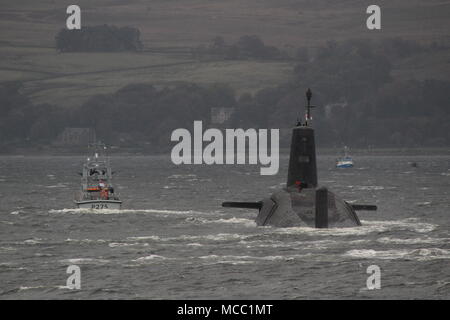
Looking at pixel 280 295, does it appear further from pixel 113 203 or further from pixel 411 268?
pixel 113 203

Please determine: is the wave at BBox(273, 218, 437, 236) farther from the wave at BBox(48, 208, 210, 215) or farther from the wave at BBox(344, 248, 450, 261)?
the wave at BBox(48, 208, 210, 215)

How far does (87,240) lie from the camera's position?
2670 inches

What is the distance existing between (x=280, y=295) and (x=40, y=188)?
101m

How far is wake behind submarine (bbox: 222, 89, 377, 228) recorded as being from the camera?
2630 inches

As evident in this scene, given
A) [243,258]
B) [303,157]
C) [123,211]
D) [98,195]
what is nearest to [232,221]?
[303,157]

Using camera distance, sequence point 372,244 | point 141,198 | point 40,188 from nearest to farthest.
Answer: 1. point 372,244
2. point 141,198
3. point 40,188

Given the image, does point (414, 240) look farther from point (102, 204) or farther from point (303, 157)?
point (102, 204)

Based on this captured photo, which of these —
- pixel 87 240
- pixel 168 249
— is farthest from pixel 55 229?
pixel 168 249

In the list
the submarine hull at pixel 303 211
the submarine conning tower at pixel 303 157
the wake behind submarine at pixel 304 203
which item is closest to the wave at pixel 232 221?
the wake behind submarine at pixel 304 203

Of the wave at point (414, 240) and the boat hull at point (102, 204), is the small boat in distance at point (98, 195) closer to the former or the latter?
the boat hull at point (102, 204)

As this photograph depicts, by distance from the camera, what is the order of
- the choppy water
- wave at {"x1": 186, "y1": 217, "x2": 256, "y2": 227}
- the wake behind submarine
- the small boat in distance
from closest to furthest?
the choppy water
the wake behind submarine
wave at {"x1": 186, "y1": 217, "x2": 256, "y2": 227}
the small boat in distance

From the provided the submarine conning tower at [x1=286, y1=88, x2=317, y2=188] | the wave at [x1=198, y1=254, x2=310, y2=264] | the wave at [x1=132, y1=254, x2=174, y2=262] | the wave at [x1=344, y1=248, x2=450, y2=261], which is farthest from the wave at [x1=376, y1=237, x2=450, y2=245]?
the wave at [x1=132, y1=254, x2=174, y2=262]
